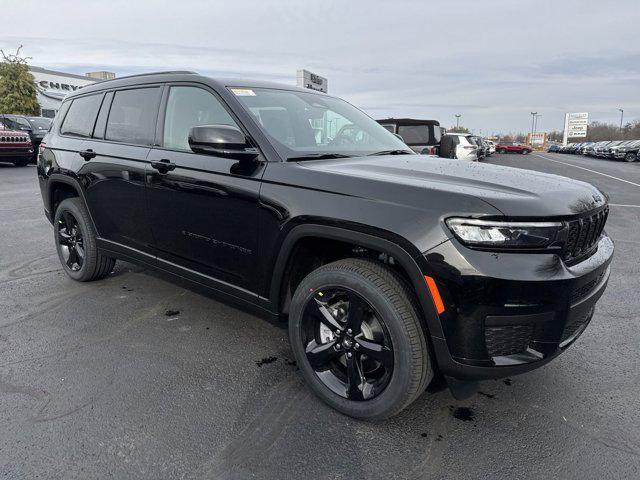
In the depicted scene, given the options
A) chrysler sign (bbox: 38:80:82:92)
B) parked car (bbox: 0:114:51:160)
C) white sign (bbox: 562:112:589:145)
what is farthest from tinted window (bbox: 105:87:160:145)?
white sign (bbox: 562:112:589:145)

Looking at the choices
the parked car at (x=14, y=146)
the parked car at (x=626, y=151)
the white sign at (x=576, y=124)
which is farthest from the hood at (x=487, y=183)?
the white sign at (x=576, y=124)

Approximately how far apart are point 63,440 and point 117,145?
2273 millimetres

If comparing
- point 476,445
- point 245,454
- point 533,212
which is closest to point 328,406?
point 245,454

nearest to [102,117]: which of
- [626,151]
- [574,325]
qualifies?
[574,325]

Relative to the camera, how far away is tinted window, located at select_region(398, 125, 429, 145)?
11.8 metres

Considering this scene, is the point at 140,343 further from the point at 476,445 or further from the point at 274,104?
the point at 476,445

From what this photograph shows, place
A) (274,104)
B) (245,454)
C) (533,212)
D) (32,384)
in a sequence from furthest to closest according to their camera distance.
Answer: (274,104), (32,384), (245,454), (533,212)

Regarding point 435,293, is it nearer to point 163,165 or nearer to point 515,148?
point 163,165

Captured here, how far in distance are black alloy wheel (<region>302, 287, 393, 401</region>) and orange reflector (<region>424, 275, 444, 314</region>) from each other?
32 centimetres

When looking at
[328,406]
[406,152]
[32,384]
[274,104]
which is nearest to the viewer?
[328,406]

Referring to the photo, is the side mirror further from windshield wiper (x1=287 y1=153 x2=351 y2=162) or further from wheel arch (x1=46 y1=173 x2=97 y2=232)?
wheel arch (x1=46 y1=173 x2=97 y2=232)

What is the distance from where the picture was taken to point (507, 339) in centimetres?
214

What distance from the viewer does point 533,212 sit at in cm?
208

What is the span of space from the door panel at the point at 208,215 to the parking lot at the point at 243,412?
1.93ft
